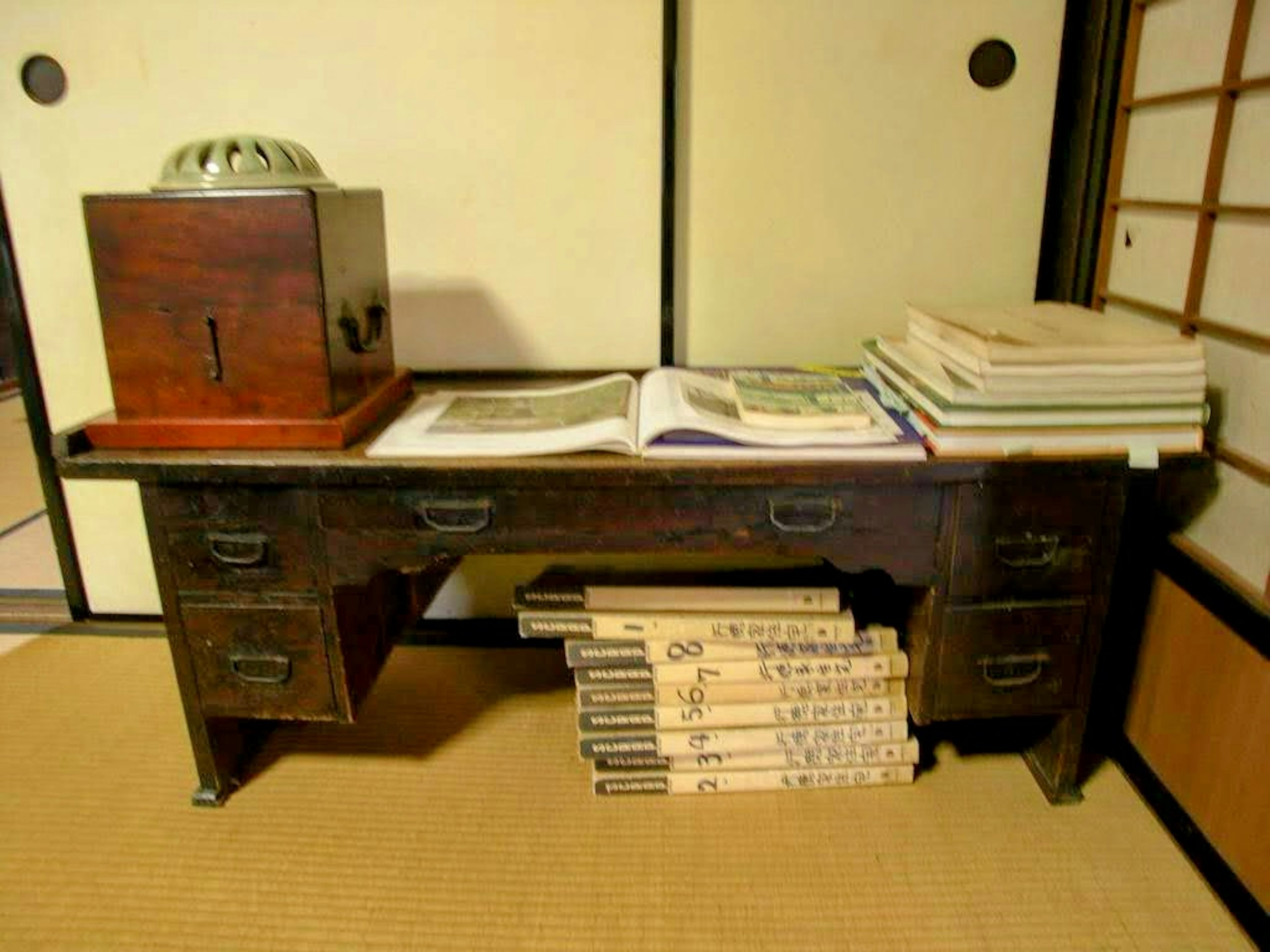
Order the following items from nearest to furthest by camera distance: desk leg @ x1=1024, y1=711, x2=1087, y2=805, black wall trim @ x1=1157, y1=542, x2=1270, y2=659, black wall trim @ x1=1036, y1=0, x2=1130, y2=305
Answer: black wall trim @ x1=1157, y1=542, x2=1270, y2=659 → desk leg @ x1=1024, y1=711, x2=1087, y2=805 → black wall trim @ x1=1036, y1=0, x2=1130, y2=305

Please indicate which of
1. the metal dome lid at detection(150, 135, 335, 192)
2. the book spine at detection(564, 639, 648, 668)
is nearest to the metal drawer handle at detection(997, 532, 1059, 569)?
the book spine at detection(564, 639, 648, 668)

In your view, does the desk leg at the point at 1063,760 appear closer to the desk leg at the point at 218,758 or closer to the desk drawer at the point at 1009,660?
the desk drawer at the point at 1009,660

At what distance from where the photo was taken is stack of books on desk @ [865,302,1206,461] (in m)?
1.16

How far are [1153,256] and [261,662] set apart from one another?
149 centimetres

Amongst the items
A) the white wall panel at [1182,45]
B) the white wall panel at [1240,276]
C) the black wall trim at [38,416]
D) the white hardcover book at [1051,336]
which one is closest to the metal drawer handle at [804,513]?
the white hardcover book at [1051,336]

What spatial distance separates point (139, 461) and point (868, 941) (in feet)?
3.72

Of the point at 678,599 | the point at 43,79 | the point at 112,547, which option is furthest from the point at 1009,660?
the point at 43,79

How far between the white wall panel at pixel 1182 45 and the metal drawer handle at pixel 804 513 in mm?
796

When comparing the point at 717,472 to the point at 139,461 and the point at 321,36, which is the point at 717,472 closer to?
the point at 139,461

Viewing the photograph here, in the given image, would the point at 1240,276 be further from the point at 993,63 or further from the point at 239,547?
the point at 239,547

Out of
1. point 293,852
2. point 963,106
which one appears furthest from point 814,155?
point 293,852

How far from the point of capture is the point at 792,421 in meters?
1.23

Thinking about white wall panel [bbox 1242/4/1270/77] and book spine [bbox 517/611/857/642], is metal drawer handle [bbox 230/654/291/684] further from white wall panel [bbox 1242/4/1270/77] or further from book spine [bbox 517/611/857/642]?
white wall panel [bbox 1242/4/1270/77]

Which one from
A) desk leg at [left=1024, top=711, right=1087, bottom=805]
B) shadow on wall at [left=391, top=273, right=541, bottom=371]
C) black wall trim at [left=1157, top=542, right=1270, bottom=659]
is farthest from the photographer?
shadow on wall at [left=391, top=273, right=541, bottom=371]
